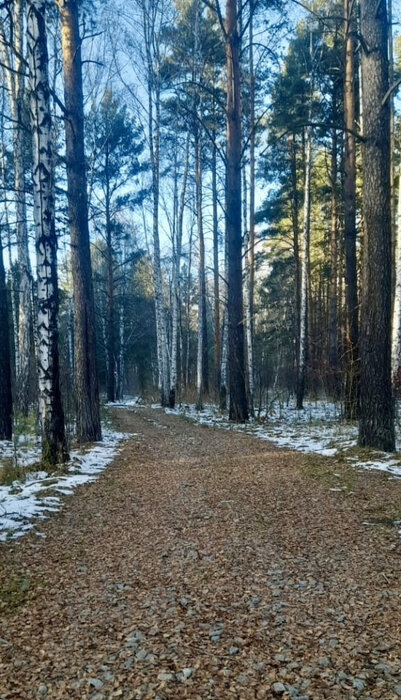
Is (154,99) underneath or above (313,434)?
above

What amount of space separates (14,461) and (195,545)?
3.50 metres

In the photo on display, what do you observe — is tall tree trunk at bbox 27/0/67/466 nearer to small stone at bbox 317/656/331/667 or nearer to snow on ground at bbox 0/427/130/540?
snow on ground at bbox 0/427/130/540

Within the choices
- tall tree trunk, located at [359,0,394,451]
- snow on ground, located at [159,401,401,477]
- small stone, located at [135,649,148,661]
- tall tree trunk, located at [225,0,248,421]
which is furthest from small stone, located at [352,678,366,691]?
tall tree trunk, located at [225,0,248,421]

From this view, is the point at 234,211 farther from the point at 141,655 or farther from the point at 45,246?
the point at 141,655

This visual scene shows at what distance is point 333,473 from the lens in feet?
17.0

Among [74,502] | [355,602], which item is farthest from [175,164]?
[355,602]

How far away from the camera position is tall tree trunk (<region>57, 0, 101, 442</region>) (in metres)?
7.50

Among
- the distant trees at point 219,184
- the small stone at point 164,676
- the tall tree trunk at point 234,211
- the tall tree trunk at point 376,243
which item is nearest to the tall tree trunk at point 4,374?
the distant trees at point 219,184

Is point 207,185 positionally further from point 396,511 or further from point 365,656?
point 365,656

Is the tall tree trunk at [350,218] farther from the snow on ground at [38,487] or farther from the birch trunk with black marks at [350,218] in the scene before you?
the snow on ground at [38,487]

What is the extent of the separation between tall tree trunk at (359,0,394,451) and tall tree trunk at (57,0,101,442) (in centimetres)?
467

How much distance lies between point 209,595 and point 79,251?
6.60 metres

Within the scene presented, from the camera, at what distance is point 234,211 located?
33.6ft

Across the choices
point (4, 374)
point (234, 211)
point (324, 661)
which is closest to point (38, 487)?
point (324, 661)
